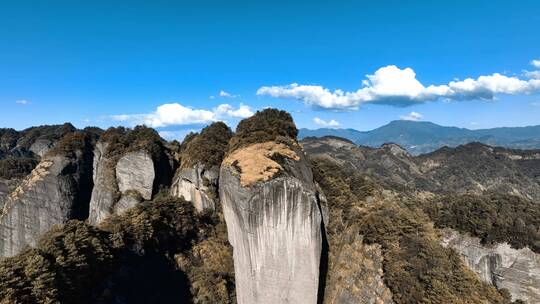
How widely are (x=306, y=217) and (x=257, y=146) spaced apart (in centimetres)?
1052

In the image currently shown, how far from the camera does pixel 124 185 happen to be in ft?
157

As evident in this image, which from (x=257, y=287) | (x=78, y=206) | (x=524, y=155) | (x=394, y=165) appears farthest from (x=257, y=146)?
(x=524, y=155)

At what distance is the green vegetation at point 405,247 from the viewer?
96.8 ft

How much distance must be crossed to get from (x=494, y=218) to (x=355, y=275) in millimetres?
14403

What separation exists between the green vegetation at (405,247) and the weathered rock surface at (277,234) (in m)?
7.51

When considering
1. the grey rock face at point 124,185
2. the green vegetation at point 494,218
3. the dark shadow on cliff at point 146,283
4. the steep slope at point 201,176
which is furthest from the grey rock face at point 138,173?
the green vegetation at point 494,218

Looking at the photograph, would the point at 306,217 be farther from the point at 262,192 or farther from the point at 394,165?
the point at 394,165

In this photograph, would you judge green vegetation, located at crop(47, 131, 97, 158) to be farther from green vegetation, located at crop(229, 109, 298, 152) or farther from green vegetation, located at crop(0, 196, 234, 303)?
A: green vegetation, located at crop(229, 109, 298, 152)

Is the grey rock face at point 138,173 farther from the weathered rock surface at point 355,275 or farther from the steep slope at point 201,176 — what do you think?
the weathered rock surface at point 355,275

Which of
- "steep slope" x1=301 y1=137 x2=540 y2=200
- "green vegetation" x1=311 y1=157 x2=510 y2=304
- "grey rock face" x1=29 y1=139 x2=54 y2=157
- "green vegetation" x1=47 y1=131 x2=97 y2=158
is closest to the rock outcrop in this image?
"green vegetation" x1=47 y1=131 x2=97 y2=158

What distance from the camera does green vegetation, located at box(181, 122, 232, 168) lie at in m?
46.0

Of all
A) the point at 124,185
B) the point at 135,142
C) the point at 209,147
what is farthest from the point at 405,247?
the point at 135,142

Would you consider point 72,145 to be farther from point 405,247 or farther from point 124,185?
point 405,247

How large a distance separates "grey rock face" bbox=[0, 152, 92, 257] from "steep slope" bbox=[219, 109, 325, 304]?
30463 millimetres
